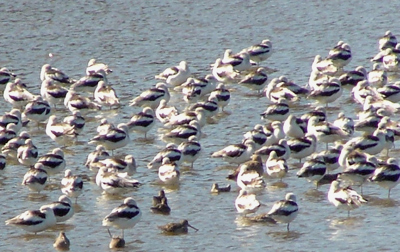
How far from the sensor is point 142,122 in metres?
24.3

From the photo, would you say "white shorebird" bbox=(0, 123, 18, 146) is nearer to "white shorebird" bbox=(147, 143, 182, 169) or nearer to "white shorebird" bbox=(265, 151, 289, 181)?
"white shorebird" bbox=(147, 143, 182, 169)

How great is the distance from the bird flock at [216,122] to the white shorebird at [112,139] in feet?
0.08

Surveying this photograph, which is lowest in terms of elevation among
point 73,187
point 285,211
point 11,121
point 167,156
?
point 11,121

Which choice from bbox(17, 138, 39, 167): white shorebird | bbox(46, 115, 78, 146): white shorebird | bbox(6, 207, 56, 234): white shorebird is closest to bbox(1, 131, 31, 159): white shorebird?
bbox(17, 138, 39, 167): white shorebird

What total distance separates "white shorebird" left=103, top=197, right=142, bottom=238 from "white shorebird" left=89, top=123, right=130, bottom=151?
526 centimetres

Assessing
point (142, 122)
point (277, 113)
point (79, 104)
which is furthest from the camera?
point (79, 104)

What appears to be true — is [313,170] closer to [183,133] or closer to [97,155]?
[183,133]

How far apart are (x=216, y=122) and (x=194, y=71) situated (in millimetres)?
5666

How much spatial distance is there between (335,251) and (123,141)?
24.7 feet

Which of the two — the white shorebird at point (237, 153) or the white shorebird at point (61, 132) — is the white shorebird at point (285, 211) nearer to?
the white shorebird at point (237, 153)

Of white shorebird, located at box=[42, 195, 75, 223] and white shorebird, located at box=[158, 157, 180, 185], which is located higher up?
white shorebird, located at box=[42, 195, 75, 223]

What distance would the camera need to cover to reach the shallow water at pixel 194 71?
17.9 m

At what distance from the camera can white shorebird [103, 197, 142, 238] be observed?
1764 centimetres

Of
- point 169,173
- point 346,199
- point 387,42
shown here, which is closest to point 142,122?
point 169,173
